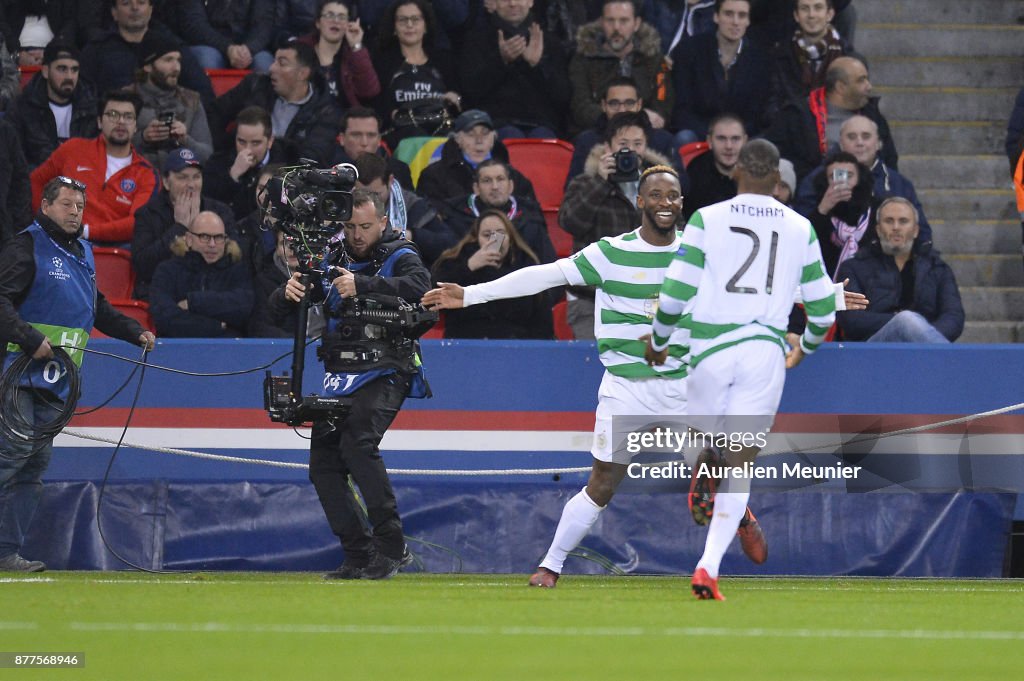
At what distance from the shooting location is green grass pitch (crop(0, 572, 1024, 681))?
592 centimetres

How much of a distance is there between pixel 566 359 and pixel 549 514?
1097mm

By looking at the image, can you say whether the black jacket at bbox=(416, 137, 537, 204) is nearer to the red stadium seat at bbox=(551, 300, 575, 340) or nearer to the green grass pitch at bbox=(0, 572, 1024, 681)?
the red stadium seat at bbox=(551, 300, 575, 340)

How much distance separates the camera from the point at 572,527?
9.80 metres

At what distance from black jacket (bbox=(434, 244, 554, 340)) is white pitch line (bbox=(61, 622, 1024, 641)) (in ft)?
18.2

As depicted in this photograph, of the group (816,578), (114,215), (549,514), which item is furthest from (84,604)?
(114,215)

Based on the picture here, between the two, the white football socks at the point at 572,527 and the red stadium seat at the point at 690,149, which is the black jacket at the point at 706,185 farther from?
the white football socks at the point at 572,527

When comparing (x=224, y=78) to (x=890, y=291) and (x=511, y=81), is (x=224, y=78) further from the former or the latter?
(x=890, y=291)

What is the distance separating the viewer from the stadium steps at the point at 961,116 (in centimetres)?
1538

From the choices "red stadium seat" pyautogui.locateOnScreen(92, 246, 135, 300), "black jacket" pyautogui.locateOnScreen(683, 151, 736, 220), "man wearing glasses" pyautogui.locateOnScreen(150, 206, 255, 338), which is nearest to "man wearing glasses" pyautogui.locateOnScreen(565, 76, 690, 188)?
"black jacket" pyautogui.locateOnScreen(683, 151, 736, 220)

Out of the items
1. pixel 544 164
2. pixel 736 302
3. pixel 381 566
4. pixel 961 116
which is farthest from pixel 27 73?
pixel 736 302

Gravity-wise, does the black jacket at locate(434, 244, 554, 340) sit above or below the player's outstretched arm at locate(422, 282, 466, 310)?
below

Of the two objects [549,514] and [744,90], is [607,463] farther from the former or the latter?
[744,90]

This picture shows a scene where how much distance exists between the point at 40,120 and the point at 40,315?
12.8 ft

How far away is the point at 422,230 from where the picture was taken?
13078 millimetres
